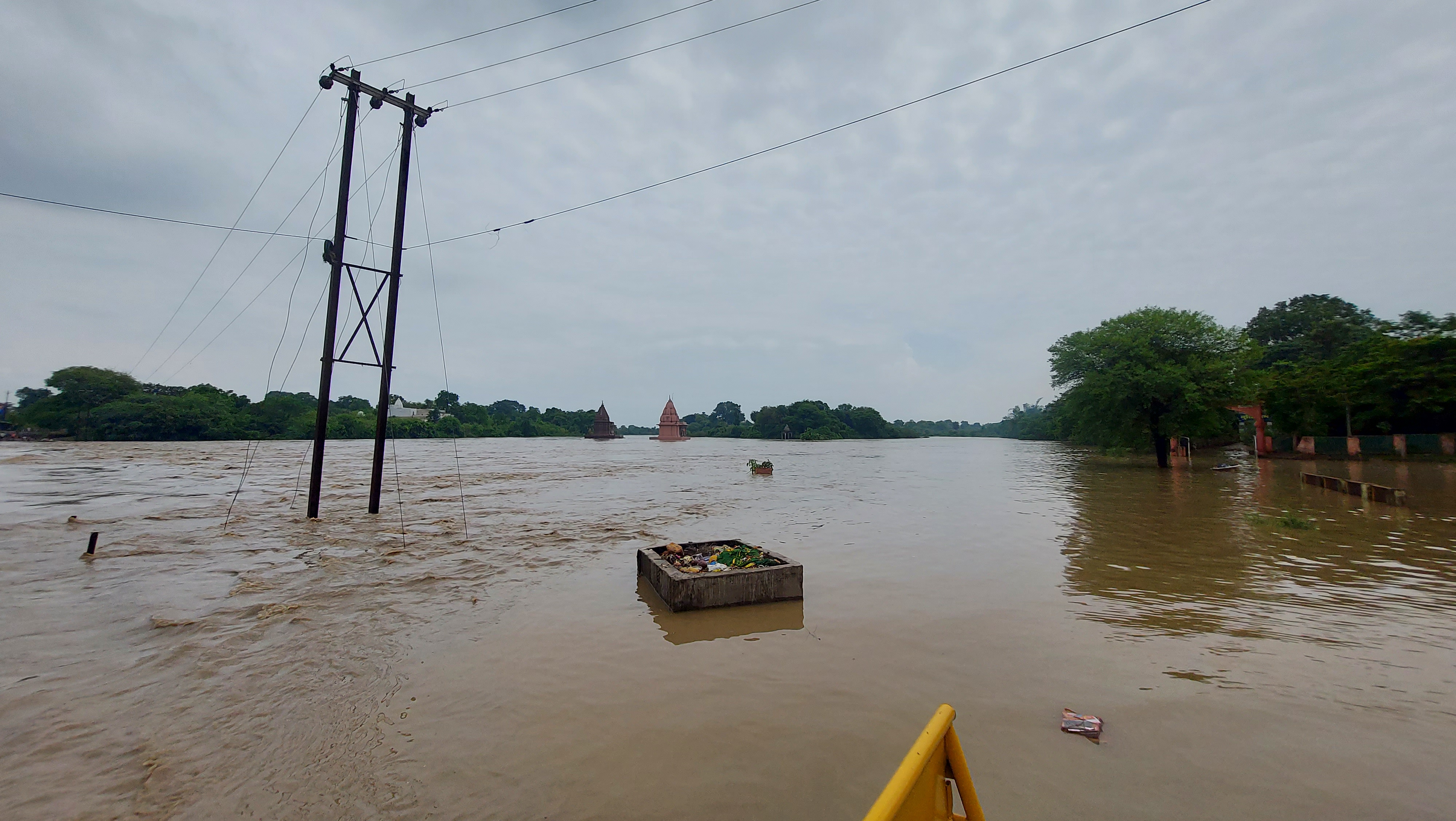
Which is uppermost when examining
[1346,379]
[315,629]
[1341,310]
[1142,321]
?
[1341,310]

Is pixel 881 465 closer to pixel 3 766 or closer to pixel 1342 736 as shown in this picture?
pixel 1342 736

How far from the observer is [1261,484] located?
19516 mm

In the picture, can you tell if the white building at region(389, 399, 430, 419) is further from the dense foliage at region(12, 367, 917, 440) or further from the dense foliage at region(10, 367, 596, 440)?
the dense foliage at region(10, 367, 596, 440)

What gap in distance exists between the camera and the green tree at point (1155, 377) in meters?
26.2

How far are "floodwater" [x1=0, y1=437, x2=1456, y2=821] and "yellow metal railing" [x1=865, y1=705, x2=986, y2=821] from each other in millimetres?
1067

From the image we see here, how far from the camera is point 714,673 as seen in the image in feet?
15.2

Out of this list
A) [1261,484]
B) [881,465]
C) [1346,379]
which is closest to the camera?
[1261,484]

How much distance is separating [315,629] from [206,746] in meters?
2.41

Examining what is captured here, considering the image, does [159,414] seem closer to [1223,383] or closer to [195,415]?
[195,415]

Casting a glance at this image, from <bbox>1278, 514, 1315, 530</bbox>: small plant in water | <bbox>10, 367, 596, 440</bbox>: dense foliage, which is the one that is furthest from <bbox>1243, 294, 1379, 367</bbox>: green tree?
<bbox>10, 367, 596, 440</bbox>: dense foliage

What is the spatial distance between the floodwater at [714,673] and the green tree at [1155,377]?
16.5 m

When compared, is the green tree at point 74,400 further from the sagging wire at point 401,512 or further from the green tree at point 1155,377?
the green tree at point 1155,377

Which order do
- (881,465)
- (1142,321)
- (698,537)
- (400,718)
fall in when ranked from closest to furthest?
(400,718), (698,537), (1142,321), (881,465)

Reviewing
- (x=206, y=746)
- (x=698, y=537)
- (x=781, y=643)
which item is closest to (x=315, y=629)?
(x=206, y=746)
